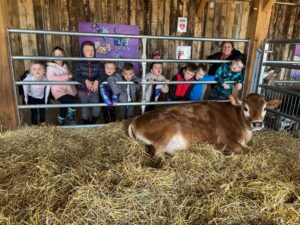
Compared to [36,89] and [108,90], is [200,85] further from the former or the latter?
[36,89]

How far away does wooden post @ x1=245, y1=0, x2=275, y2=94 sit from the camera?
3.84 m

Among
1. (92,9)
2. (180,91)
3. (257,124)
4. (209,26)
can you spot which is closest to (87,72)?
(180,91)

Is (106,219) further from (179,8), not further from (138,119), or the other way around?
(179,8)

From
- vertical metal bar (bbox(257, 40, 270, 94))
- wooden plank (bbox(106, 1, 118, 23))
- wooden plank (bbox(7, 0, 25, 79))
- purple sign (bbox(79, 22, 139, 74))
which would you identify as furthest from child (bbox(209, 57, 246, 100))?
wooden plank (bbox(7, 0, 25, 79))

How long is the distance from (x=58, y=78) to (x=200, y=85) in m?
2.16

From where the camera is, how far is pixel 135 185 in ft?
6.99

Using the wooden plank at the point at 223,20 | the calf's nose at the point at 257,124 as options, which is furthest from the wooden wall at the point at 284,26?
the calf's nose at the point at 257,124

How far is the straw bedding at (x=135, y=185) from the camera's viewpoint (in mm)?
1864

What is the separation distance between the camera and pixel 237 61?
12.8 feet

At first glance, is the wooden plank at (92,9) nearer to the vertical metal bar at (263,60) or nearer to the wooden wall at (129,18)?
the wooden wall at (129,18)

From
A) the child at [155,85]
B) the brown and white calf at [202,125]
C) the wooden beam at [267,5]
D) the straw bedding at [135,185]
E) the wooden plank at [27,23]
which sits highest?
the wooden beam at [267,5]

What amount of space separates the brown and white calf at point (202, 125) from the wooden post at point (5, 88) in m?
1.49

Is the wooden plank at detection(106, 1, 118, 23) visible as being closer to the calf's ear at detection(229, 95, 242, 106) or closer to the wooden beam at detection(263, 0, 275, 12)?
the wooden beam at detection(263, 0, 275, 12)

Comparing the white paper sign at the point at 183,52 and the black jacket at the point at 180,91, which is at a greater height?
the white paper sign at the point at 183,52
